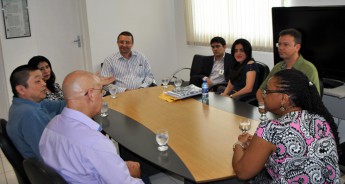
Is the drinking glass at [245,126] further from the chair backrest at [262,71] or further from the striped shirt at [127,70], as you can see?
the striped shirt at [127,70]

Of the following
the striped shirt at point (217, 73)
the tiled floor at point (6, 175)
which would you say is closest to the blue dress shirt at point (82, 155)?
the tiled floor at point (6, 175)

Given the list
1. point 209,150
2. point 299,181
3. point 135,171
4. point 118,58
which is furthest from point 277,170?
point 118,58

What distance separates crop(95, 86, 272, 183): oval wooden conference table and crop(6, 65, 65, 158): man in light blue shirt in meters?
0.56

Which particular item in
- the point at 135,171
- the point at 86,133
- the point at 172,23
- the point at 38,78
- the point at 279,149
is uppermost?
the point at 172,23

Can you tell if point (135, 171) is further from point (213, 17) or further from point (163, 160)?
point (213, 17)

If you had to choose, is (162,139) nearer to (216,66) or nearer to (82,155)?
(82,155)

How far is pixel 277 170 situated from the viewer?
2162mm

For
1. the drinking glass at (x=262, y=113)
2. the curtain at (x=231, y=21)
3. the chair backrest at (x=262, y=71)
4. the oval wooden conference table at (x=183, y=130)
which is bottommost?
the oval wooden conference table at (x=183, y=130)

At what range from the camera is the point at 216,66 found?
5488mm

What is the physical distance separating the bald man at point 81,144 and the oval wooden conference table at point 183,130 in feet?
1.38

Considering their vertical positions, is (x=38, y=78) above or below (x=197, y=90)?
above

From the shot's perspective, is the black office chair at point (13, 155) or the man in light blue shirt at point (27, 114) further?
the man in light blue shirt at point (27, 114)

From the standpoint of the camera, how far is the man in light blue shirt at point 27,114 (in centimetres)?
268

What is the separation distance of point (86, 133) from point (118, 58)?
11.1 ft
